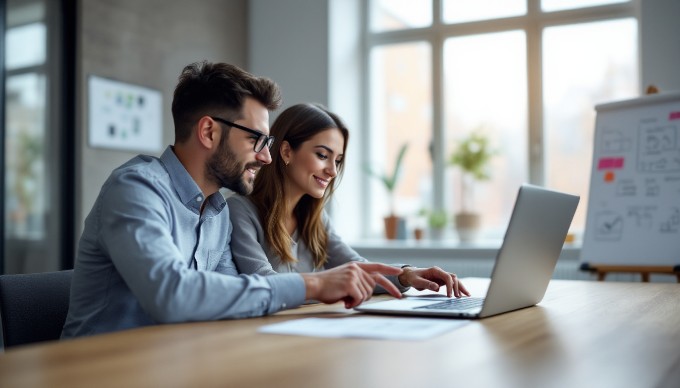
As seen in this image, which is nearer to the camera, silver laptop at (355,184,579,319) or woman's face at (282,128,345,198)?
silver laptop at (355,184,579,319)

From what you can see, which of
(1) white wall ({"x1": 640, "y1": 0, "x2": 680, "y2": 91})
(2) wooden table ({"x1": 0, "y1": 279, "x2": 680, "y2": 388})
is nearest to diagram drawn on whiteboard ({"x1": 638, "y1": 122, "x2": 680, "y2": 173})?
(1) white wall ({"x1": 640, "y1": 0, "x2": 680, "y2": 91})

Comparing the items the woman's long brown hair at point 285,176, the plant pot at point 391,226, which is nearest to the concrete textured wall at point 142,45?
the plant pot at point 391,226

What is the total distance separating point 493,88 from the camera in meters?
4.91

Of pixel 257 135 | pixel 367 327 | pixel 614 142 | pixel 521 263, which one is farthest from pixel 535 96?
pixel 367 327

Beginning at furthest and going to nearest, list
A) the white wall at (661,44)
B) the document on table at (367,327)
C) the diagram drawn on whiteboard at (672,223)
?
1. the white wall at (661,44)
2. the diagram drawn on whiteboard at (672,223)
3. the document on table at (367,327)

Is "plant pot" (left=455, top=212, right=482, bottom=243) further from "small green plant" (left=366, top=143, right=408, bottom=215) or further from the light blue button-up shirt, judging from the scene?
the light blue button-up shirt

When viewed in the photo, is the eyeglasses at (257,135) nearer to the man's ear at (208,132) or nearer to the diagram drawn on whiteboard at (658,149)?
the man's ear at (208,132)

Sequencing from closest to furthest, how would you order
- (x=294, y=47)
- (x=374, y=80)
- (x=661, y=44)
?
(x=661, y=44) < (x=294, y=47) < (x=374, y=80)

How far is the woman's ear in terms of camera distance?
2.31 meters

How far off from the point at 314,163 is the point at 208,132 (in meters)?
0.60

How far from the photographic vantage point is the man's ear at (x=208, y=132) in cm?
172

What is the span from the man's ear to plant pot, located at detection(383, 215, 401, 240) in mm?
3220

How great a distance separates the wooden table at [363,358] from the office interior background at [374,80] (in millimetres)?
2803

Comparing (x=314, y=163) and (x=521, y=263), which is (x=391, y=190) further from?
(x=521, y=263)
